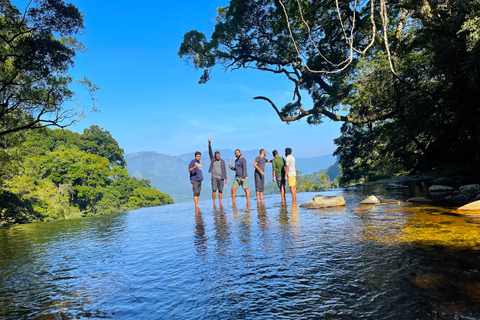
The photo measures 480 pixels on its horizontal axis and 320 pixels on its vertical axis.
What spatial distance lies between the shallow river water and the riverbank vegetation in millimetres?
3059

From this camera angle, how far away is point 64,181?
51875mm

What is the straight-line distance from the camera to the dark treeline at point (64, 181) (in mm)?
21812

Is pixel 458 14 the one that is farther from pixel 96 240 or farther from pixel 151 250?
pixel 96 240

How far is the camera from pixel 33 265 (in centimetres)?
496

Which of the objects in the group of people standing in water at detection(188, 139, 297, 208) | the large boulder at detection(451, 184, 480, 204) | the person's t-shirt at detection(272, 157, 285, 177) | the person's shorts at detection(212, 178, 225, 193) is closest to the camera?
the large boulder at detection(451, 184, 480, 204)

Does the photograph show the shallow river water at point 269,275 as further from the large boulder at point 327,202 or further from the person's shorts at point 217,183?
the person's shorts at point 217,183

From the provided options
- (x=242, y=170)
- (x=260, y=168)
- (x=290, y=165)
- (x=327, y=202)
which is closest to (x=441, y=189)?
(x=327, y=202)

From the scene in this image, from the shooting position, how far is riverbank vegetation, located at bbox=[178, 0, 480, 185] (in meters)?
10.9

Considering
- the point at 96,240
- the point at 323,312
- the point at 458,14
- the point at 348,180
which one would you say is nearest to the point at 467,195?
the point at 458,14

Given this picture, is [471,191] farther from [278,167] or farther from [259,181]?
[259,181]

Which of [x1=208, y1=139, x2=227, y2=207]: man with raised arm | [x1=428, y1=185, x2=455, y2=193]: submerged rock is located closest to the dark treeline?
[x1=208, y1=139, x2=227, y2=207]: man with raised arm

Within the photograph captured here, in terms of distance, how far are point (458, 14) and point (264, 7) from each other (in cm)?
1694

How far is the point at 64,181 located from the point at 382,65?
54135 millimetres

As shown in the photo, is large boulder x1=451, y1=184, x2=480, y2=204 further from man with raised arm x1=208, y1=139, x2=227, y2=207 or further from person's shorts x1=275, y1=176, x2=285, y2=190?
man with raised arm x1=208, y1=139, x2=227, y2=207
